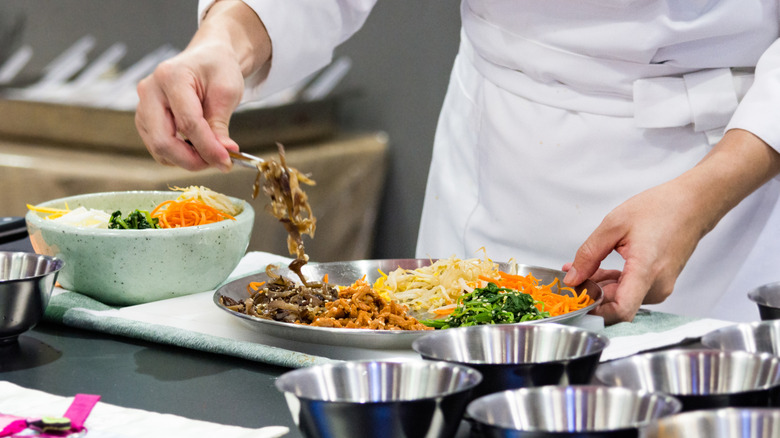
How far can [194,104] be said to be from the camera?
138cm

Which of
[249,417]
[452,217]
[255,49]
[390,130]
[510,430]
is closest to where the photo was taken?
[510,430]

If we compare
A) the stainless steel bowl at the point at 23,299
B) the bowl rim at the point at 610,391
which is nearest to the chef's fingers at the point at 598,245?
the bowl rim at the point at 610,391

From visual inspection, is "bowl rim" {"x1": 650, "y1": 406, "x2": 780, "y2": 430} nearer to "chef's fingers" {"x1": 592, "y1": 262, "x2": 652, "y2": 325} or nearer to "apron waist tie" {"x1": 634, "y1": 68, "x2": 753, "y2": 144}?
"chef's fingers" {"x1": 592, "y1": 262, "x2": 652, "y2": 325}

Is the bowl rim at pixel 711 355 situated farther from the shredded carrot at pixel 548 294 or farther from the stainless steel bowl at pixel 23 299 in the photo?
the stainless steel bowl at pixel 23 299

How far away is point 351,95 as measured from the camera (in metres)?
3.98

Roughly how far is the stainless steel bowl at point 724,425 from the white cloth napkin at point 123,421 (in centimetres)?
39

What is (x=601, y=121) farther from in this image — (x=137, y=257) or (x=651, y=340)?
(x=137, y=257)

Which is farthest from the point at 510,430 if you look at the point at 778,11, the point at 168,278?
the point at 778,11

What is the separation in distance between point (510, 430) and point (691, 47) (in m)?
1.14

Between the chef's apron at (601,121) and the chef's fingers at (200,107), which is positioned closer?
the chef's fingers at (200,107)

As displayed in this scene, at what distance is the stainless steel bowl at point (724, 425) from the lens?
63 cm

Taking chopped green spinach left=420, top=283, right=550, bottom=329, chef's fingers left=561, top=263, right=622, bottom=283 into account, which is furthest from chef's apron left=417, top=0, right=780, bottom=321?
chopped green spinach left=420, top=283, right=550, bottom=329

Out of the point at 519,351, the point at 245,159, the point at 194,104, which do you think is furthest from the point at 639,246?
the point at 194,104

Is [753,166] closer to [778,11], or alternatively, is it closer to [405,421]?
[778,11]
